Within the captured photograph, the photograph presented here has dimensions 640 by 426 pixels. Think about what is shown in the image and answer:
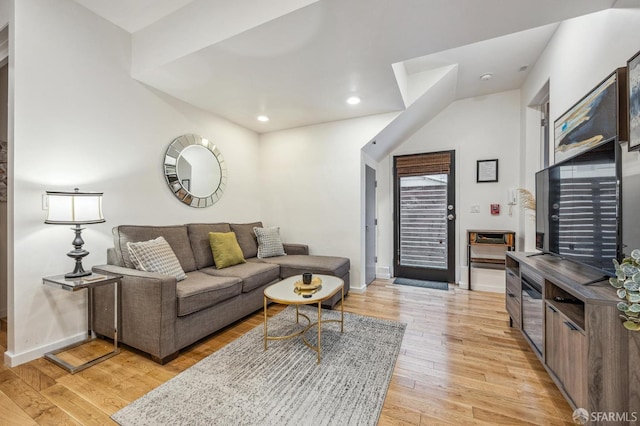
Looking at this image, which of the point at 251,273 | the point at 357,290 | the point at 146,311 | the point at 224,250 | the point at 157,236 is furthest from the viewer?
the point at 357,290

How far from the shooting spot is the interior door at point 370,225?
4.01 metres

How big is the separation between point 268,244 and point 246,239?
1.05ft

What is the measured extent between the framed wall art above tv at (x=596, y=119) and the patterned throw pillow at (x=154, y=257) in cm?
336

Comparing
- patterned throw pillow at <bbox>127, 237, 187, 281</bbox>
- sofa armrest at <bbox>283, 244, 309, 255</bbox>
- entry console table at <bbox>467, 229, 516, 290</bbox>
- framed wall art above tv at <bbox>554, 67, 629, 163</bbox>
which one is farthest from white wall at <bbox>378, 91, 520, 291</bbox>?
patterned throw pillow at <bbox>127, 237, 187, 281</bbox>

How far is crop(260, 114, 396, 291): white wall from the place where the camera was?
3725mm

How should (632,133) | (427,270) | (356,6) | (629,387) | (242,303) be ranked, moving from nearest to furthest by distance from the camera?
(629,387)
(632,133)
(356,6)
(242,303)
(427,270)

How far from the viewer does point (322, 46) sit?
2.10 metres

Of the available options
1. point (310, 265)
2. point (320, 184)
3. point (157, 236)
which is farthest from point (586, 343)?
point (157, 236)

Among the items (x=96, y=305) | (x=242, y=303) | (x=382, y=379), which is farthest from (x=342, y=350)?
(x=96, y=305)

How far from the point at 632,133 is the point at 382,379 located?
2.05 m

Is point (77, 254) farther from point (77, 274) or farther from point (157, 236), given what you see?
point (157, 236)

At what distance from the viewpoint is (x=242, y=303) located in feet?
8.81

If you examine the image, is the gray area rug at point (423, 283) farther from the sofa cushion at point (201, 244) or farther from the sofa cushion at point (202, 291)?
the sofa cushion at point (201, 244)

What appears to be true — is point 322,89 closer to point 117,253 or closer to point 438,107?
point 438,107
